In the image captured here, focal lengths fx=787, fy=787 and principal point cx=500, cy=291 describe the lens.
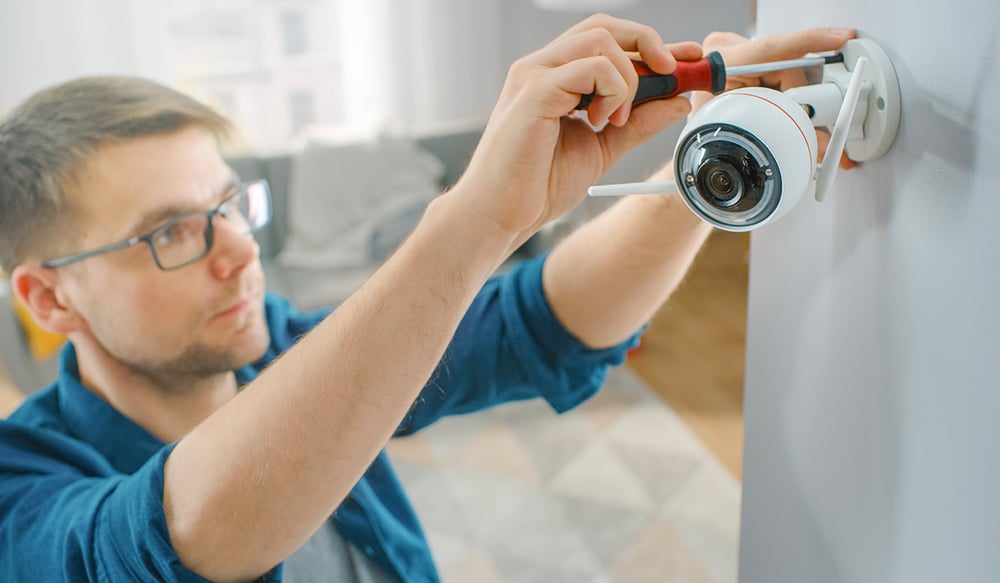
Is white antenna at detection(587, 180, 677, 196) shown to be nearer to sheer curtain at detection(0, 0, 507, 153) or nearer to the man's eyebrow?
the man's eyebrow

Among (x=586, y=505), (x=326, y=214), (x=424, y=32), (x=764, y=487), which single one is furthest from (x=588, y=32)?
(x=424, y=32)

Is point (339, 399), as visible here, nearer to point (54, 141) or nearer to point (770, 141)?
point (770, 141)

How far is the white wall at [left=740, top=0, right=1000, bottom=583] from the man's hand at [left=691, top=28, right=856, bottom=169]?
0.08 feet

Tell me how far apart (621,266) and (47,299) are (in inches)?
30.6

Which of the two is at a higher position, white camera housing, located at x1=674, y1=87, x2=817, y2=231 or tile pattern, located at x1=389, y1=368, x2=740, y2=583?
white camera housing, located at x1=674, y1=87, x2=817, y2=231

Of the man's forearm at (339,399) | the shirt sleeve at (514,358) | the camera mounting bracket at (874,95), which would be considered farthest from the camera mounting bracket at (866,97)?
the shirt sleeve at (514,358)

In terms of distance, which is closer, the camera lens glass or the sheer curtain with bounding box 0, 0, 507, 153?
the camera lens glass

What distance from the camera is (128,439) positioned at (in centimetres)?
102

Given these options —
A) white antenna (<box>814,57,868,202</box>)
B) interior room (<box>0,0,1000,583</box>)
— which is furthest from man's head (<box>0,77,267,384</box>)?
white antenna (<box>814,57,868,202</box>)

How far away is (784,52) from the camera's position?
0.62 metres

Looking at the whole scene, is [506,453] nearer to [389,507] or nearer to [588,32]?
[389,507]

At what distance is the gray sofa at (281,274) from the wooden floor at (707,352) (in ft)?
3.30

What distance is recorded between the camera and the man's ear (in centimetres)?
106

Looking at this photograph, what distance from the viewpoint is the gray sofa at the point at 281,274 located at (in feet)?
8.26
